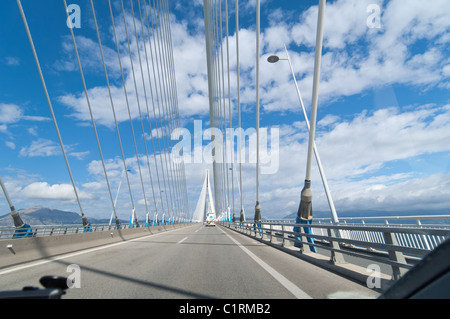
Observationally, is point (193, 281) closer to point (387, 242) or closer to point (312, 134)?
point (387, 242)

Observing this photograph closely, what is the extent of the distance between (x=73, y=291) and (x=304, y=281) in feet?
12.5

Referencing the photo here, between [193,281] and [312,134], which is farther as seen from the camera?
[312,134]

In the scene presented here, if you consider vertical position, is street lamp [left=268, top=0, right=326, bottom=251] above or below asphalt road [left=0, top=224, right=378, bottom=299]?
above

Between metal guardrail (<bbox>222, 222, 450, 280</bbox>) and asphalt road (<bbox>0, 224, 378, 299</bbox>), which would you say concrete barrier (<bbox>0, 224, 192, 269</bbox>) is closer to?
asphalt road (<bbox>0, 224, 378, 299</bbox>)

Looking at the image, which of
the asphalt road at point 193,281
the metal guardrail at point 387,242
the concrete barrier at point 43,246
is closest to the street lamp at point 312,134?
the metal guardrail at point 387,242

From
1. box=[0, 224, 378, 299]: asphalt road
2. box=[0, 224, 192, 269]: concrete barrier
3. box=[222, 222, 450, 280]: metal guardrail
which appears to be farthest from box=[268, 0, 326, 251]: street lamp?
box=[0, 224, 192, 269]: concrete barrier

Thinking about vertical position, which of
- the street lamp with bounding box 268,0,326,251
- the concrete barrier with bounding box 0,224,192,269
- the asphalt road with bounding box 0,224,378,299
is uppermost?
the street lamp with bounding box 268,0,326,251

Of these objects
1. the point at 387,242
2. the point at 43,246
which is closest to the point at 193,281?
the point at 387,242

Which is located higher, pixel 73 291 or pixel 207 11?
pixel 207 11

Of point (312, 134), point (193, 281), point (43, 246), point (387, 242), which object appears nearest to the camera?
point (387, 242)
